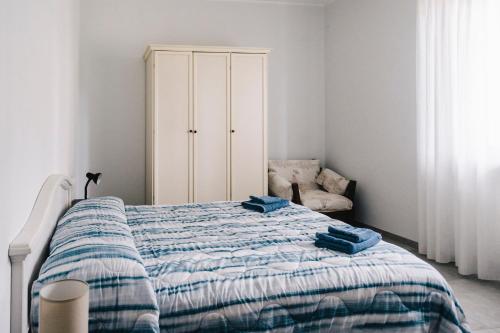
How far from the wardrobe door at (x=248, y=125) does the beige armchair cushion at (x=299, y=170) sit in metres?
0.42

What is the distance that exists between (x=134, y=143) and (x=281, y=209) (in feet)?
8.88

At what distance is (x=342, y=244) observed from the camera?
2076 millimetres

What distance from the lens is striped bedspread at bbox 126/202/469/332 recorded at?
161 centimetres

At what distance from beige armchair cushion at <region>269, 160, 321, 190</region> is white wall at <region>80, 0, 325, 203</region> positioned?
23 centimetres

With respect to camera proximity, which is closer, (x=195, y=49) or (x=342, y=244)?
(x=342, y=244)

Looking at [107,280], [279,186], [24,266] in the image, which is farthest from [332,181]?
[24,266]

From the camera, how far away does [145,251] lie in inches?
81.5

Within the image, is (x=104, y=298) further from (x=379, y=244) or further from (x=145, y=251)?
(x=379, y=244)

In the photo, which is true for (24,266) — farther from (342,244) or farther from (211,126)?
(211,126)

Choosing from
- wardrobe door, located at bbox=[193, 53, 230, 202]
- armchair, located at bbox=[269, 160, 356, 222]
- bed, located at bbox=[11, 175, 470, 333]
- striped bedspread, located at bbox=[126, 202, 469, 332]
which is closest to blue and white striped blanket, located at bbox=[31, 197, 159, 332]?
bed, located at bbox=[11, 175, 470, 333]

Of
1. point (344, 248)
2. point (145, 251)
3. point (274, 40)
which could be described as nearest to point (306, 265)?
point (344, 248)

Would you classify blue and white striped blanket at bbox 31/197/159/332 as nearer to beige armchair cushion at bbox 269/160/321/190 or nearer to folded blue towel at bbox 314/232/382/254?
folded blue towel at bbox 314/232/382/254

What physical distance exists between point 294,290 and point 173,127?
134 inches

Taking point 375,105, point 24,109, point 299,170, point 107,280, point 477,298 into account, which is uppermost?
point 375,105
